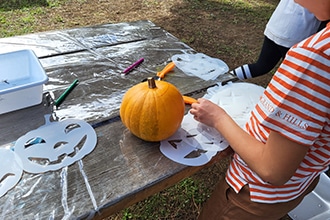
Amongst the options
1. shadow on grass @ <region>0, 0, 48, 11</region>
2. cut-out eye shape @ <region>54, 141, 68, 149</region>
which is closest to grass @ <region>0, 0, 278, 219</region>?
shadow on grass @ <region>0, 0, 48, 11</region>

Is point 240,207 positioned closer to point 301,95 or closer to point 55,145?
point 301,95

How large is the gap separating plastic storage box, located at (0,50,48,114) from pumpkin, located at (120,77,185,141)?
308mm

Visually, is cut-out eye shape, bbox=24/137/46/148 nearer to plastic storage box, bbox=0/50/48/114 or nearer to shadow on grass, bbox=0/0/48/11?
plastic storage box, bbox=0/50/48/114

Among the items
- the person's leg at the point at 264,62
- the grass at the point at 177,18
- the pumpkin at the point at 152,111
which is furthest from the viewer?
the grass at the point at 177,18

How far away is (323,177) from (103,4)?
3287 millimetres

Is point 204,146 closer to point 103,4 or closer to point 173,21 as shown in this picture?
point 173,21

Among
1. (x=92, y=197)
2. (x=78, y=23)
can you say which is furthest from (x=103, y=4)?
(x=92, y=197)

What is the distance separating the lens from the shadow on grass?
3.41 m

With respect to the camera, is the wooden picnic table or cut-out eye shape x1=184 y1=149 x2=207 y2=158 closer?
the wooden picnic table

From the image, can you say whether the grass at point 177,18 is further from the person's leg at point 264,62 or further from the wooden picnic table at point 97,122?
the wooden picnic table at point 97,122

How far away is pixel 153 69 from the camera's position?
123cm

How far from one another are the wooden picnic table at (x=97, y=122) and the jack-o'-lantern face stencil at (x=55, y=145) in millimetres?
21

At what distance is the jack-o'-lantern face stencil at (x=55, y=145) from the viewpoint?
2.49 feet

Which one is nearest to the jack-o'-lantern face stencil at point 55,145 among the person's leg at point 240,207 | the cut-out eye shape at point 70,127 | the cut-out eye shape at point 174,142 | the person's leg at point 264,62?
the cut-out eye shape at point 70,127
